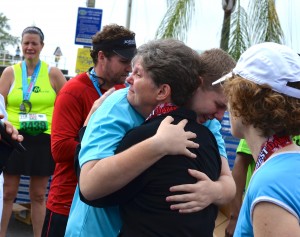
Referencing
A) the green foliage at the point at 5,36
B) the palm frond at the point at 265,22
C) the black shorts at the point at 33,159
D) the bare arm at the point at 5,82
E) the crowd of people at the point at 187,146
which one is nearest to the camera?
the crowd of people at the point at 187,146

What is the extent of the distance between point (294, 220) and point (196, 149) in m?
0.51

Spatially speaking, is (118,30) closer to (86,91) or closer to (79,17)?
(86,91)

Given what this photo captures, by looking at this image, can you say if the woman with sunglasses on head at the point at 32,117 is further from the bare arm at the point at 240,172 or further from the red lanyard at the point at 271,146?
the red lanyard at the point at 271,146

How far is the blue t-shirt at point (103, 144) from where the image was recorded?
6.30ft

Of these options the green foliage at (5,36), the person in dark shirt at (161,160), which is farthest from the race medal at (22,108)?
the green foliage at (5,36)

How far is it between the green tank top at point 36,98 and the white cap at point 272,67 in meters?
3.61

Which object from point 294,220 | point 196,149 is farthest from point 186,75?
point 294,220

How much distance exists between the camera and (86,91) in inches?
119

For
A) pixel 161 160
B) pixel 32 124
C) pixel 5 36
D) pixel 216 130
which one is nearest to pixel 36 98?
pixel 32 124

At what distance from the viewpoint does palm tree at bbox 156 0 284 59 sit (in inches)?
336

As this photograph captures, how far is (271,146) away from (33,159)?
11.7 ft

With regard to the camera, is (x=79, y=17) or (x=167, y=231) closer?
(x=167, y=231)

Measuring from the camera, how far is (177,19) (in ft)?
29.5

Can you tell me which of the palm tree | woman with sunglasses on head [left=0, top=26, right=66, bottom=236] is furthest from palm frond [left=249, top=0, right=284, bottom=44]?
woman with sunglasses on head [left=0, top=26, right=66, bottom=236]
